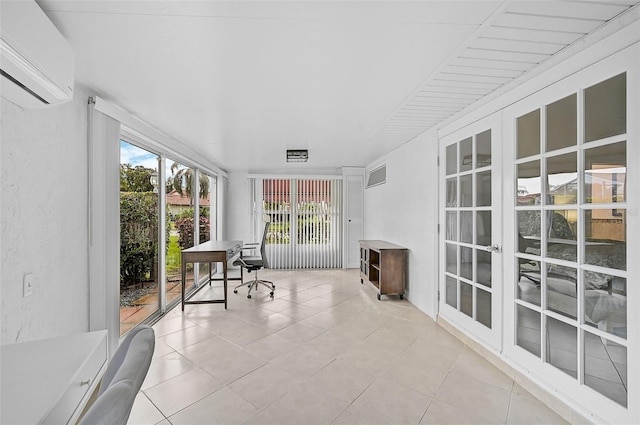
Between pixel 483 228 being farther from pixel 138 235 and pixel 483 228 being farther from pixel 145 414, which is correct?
pixel 138 235

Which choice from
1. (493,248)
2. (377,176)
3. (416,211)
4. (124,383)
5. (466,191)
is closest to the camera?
(124,383)

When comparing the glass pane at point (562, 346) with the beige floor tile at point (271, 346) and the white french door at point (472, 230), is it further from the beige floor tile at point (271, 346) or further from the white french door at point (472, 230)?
the beige floor tile at point (271, 346)

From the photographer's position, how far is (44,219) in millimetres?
1838

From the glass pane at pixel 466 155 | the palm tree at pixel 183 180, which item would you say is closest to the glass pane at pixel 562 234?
the glass pane at pixel 466 155

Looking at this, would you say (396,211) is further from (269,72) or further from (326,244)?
(269,72)

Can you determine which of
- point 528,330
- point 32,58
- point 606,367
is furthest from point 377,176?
point 32,58

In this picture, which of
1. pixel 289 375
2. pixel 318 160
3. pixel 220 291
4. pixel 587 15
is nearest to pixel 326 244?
pixel 318 160

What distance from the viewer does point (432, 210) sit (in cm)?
353

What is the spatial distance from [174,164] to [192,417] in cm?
340

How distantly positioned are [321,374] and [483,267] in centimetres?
172

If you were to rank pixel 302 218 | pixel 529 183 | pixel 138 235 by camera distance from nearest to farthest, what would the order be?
pixel 529 183 → pixel 138 235 → pixel 302 218

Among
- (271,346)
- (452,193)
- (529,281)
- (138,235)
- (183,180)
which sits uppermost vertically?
(183,180)

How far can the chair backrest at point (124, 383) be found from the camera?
0.57 m

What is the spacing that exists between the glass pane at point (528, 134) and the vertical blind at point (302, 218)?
459 cm
